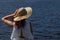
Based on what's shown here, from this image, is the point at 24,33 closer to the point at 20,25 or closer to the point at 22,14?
the point at 20,25

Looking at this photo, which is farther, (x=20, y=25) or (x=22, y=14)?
(x=22, y=14)

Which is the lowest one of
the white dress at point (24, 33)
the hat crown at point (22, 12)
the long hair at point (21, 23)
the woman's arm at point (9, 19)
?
the white dress at point (24, 33)

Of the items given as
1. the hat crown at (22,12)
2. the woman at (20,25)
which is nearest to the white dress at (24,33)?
the woman at (20,25)

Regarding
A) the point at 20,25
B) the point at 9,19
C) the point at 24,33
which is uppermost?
the point at 9,19

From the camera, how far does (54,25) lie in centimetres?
2880

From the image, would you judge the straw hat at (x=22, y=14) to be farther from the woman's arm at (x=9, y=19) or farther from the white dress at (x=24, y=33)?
the white dress at (x=24, y=33)

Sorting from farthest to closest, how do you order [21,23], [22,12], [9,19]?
→ [9,19], [22,12], [21,23]

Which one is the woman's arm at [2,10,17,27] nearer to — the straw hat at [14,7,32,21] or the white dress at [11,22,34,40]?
the straw hat at [14,7,32,21]

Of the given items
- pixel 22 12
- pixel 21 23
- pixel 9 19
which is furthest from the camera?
pixel 9 19

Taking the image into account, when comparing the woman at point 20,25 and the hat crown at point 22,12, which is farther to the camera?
the hat crown at point 22,12

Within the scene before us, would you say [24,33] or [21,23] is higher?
[21,23]

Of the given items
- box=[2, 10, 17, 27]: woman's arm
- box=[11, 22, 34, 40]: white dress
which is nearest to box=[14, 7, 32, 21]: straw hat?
box=[2, 10, 17, 27]: woman's arm

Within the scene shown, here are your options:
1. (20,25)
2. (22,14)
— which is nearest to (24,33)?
(20,25)

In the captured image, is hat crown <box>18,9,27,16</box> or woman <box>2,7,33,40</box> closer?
woman <box>2,7,33,40</box>
